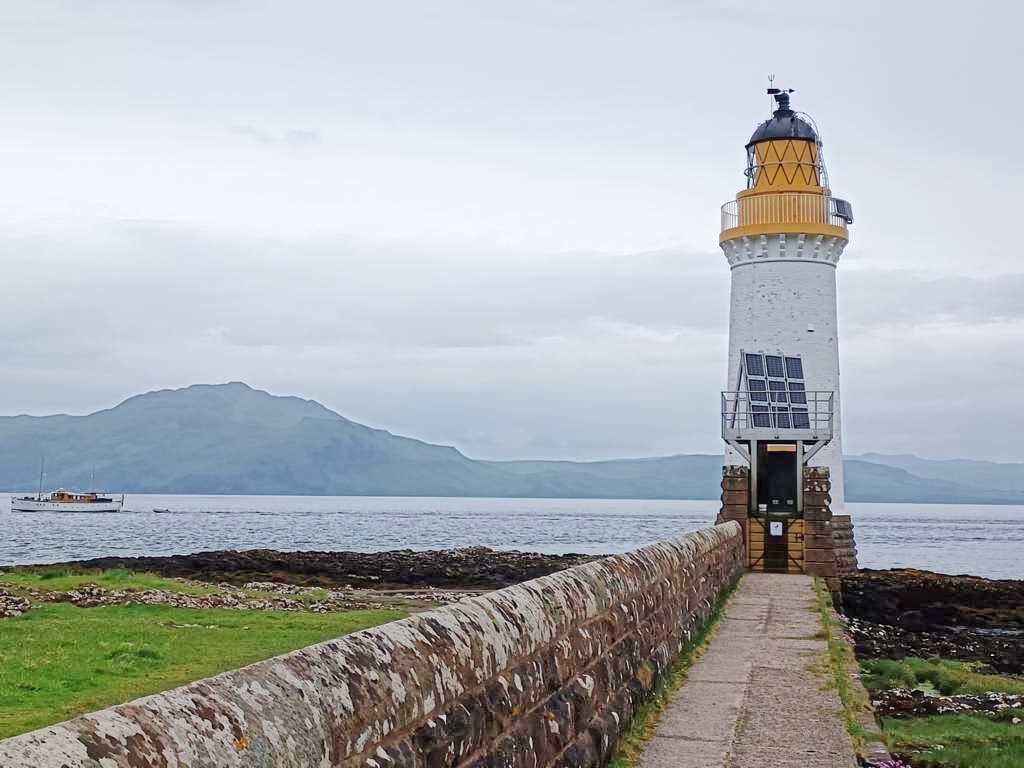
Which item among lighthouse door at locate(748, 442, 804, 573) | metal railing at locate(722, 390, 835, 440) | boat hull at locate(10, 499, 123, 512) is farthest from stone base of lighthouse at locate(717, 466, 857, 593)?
boat hull at locate(10, 499, 123, 512)

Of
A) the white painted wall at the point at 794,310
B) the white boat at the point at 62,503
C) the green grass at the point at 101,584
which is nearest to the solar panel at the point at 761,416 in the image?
the white painted wall at the point at 794,310

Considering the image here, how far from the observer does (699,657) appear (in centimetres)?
1078

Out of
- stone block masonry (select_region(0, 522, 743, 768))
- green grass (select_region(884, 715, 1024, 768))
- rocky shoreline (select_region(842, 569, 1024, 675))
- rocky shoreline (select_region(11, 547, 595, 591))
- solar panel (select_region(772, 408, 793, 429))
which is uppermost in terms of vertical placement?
solar panel (select_region(772, 408, 793, 429))

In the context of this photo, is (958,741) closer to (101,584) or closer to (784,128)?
(101,584)

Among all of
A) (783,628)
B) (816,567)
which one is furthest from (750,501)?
(783,628)

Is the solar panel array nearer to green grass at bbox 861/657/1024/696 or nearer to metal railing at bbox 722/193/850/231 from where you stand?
metal railing at bbox 722/193/850/231

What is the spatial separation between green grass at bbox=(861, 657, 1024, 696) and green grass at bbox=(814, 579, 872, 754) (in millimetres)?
738

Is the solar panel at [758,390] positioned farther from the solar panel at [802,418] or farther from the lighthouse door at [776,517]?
the lighthouse door at [776,517]

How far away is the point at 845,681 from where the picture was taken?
979 cm

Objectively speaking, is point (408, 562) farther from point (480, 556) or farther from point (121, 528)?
point (121, 528)

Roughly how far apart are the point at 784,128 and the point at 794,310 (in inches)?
218

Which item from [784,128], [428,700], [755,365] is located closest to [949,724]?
[428,700]

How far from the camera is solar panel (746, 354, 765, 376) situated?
27172 millimetres

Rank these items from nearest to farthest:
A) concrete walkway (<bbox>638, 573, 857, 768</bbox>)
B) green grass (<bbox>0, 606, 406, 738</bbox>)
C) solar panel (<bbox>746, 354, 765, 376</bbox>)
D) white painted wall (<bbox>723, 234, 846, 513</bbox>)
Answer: concrete walkway (<bbox>638, 573, 857, 768</bbox>)
green grass (<bbox>0, 606, 406, 738</bbox>)
solar panel (<bbox>746, 354, 765, 376</bbox>)
white painted wall (<bbox>723, 234, 846, 513</bbox>)
